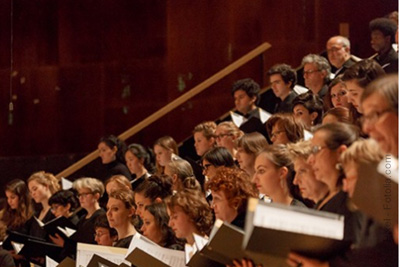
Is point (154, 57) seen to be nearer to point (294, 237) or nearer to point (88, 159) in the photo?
point (88, 159)

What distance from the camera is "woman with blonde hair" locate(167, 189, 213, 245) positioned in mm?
4020

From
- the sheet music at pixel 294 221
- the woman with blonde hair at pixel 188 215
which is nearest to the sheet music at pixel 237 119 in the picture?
the woman with blonde hair at pixel 188 215

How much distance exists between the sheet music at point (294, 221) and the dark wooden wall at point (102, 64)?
6.37 metres

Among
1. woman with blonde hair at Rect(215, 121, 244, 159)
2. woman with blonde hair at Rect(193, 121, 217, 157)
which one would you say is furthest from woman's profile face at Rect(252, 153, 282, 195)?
woman with blonde hair at Rect(193, 121, 217, 157)

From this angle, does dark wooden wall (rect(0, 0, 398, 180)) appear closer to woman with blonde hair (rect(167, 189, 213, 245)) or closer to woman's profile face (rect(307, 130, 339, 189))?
woman with blonde hair (rect(167, 189, 213, 245))

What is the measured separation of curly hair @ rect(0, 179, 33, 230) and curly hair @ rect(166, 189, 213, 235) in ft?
10.2

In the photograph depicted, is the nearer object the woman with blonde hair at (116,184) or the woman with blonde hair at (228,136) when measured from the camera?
the woman with blonde hair at (116,184)

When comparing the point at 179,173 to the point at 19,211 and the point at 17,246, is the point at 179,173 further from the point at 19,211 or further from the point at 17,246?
the point at 19,211

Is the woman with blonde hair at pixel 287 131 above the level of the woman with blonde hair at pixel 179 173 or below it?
above

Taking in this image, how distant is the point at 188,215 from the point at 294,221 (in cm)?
169

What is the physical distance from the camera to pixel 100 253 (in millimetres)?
4215

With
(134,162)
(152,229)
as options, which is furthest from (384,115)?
(134,162)

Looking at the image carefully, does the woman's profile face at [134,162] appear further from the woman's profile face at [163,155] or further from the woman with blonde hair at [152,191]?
the woman with blonde hair at [152,191]

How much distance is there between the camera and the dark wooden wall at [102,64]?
8.88m
